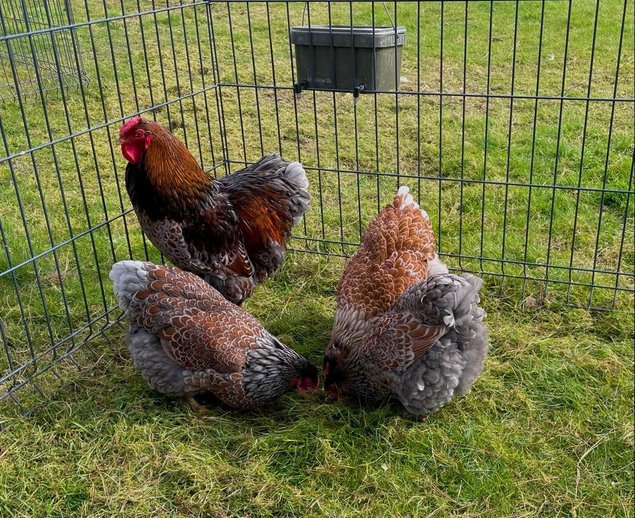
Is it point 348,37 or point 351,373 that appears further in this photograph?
point 348,37

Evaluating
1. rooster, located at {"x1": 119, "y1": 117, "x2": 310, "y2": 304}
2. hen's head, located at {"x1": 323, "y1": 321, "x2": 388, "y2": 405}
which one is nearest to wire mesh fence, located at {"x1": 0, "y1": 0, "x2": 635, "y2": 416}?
rooster, located at {"x1": 119, "y1": 117, "x2": 310, "y2": 304}

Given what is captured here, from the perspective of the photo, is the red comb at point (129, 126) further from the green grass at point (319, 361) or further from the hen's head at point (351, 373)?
the hen's head at point (351, 373)

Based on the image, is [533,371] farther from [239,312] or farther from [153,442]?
[153,442]

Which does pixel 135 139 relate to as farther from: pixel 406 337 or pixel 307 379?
pixel 406 337

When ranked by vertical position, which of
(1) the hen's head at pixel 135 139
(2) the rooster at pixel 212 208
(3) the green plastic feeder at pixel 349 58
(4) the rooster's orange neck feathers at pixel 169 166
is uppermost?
(3) the green plastic feeder at pixel 349 58

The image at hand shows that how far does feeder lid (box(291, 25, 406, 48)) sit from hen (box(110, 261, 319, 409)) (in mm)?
1983

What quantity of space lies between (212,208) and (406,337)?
1.58 m

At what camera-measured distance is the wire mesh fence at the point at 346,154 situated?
→ 13.0 feet

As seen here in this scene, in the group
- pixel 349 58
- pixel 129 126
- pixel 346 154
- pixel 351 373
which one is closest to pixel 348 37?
pixel 349 58

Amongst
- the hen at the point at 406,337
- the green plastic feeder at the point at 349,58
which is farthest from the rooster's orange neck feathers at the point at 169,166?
the hen at the point at 406,337

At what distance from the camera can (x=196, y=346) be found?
128 inches

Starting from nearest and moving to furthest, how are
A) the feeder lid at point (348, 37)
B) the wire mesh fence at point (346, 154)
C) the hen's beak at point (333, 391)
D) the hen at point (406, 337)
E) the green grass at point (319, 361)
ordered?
the green grass at point (319, 361)
the hen at point (406, 337)
the hen's beak at point (333, 391)
the wire mesh fence at point (346, 154)
the feeder lid at point (348, 37)

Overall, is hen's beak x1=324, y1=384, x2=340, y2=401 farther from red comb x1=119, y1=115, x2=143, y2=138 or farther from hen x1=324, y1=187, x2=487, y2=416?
red comb x1=119, y1=115, x2=143, y2=138

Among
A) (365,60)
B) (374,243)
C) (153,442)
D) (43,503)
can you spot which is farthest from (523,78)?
(43,503)
